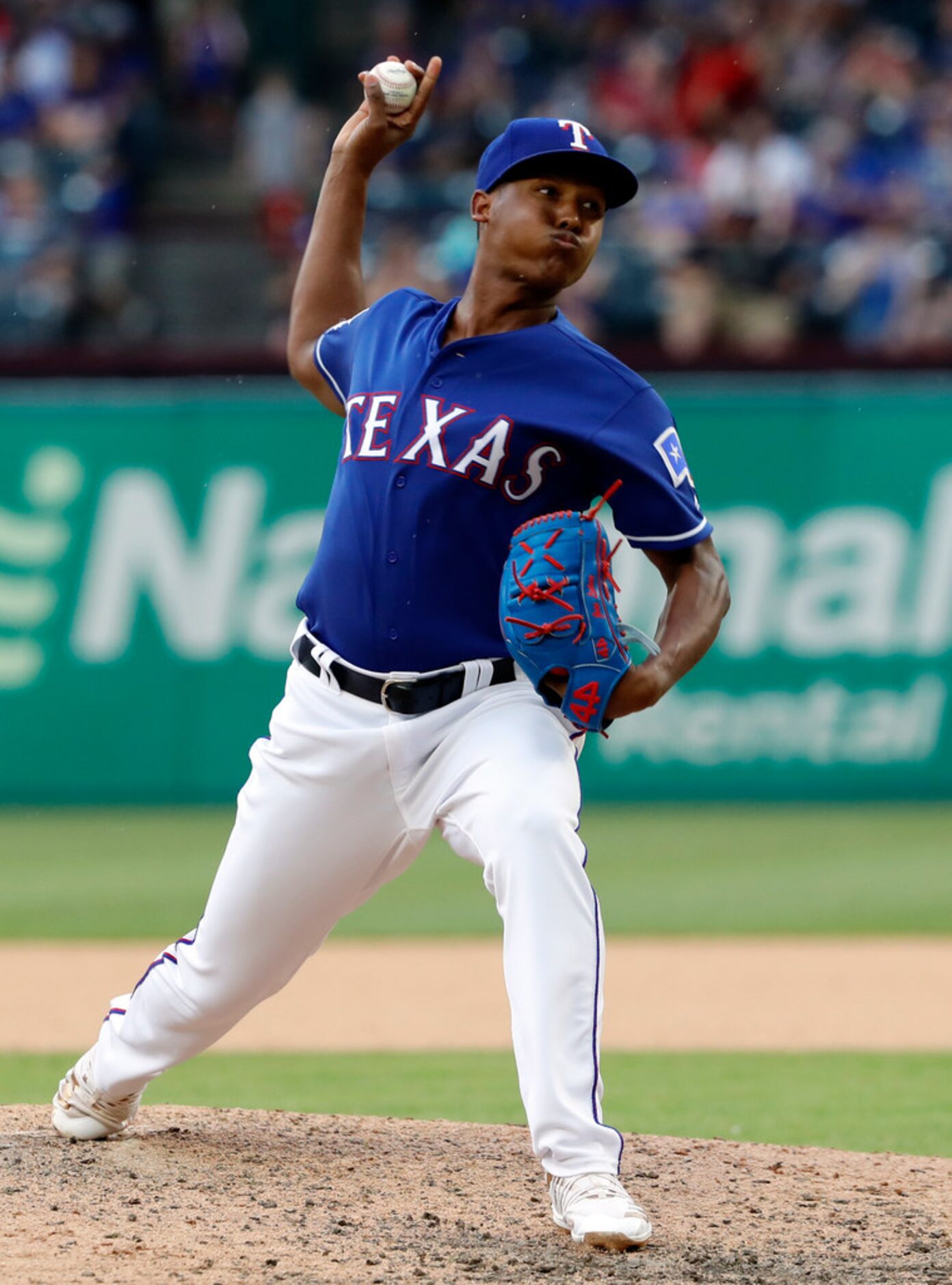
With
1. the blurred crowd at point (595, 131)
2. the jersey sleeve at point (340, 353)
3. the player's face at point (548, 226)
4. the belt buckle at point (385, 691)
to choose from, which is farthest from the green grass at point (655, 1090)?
the blurred crowd at point (595, 131)

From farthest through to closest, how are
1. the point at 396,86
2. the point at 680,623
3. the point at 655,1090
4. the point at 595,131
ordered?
1. the point at 595,131
2. the point at 655,1090
3. the point at 396,86
4. the point at 680,623

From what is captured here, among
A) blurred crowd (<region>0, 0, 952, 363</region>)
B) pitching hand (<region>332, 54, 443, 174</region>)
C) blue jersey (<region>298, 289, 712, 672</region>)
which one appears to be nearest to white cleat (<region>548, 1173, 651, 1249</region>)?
blue jersey (<region>298, 289, 712, 672</region>)

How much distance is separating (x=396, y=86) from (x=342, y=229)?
0.33 metres

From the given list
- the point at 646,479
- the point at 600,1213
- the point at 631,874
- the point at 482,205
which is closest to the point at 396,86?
the point at 482,205

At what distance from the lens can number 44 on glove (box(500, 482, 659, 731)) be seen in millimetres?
3553

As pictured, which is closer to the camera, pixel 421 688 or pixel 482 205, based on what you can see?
pixel 421 688

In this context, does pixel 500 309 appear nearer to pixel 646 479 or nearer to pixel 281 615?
pixel 646 479

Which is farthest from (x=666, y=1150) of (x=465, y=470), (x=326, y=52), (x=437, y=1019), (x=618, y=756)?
(x=326, y=52)

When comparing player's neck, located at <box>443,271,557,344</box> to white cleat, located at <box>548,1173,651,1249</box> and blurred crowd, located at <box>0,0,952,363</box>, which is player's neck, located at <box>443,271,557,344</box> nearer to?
white cleat, located at <box>548,1173,651,1249</box>

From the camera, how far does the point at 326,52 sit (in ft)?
52.4

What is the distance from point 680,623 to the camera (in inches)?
146

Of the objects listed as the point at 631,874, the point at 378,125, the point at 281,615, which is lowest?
the point at 631,874

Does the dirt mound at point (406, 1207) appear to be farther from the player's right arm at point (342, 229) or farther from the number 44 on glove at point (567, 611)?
the player's right arm at point (342, 229)

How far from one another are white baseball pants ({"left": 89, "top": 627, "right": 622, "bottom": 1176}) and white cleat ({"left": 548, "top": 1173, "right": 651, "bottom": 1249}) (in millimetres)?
28
